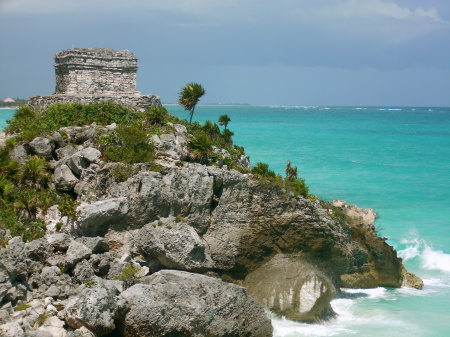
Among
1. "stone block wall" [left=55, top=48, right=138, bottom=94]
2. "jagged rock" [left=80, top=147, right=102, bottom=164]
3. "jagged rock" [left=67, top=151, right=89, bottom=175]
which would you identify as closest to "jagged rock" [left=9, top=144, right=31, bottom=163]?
"jagged rock" [left=67, top=151, right=89, bottom=175]

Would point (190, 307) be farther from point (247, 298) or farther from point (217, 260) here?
point (217, 260)

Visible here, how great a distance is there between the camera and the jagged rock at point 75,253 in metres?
13.4

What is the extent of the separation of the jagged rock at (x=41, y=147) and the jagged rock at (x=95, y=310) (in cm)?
656

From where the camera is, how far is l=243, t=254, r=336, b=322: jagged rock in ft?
50.9

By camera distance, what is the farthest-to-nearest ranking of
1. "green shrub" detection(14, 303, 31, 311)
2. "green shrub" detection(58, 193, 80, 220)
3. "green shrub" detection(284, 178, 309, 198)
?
"green shrub" detection(284, 178, 309, 198), "green shrub" detection(58, 193, 80, 220), "green shrub" detection(14, 303, 31, 311)

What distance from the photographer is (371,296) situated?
60.4ft

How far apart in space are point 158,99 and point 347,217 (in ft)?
29.5

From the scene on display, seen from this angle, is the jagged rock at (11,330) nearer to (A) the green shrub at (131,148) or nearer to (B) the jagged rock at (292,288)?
(A) the green shrub at (131,148)

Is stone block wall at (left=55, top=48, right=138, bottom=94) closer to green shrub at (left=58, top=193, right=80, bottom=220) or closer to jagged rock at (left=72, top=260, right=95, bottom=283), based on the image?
green shrub at (left=58, top=193, right=80, bottom=220)

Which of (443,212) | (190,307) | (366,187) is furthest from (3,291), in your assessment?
(366,187)

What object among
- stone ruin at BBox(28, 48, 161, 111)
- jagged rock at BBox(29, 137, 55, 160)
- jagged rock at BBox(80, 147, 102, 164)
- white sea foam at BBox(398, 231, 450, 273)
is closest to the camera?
jagged rock at BBox(80, 147, 102, 164)

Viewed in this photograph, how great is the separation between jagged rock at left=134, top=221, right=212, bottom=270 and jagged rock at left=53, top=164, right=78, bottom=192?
3.04 m

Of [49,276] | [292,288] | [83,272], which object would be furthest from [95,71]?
[292,288]

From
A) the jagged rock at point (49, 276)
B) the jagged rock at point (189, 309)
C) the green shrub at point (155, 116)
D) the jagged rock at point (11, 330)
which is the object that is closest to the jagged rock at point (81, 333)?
the jagged rock at point (189, 309)
